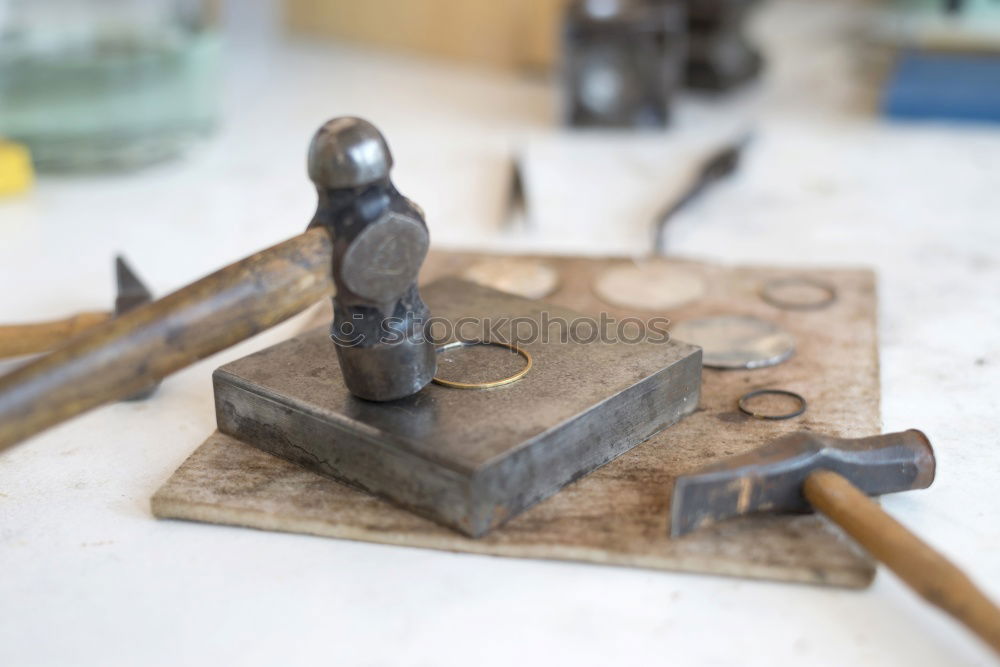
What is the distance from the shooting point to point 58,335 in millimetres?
1286

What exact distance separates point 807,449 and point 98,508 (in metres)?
0.70

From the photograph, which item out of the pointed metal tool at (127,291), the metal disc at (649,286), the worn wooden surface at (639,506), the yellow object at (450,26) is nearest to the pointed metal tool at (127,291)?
the pointed metal tool at (127,291)

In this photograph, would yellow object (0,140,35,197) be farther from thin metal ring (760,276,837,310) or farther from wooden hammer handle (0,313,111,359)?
thin metal ring (760,276,837,310)

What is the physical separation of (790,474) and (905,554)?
0.44 ft

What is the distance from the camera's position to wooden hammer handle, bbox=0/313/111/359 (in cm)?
128

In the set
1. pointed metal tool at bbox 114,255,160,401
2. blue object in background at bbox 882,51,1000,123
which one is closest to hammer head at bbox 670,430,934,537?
pointed metal tool at bbox 114,255,160,401

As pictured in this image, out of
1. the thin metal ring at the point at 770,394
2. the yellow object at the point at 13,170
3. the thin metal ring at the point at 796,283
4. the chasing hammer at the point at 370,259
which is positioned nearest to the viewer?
the chasing hammer at the point at 370,259

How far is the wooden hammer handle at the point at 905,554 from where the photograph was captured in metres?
0.79

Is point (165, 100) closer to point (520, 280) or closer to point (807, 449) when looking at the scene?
point (520, 280)

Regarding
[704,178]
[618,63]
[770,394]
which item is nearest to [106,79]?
[618,63]

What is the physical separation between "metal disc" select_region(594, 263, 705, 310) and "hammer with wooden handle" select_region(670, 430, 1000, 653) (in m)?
0.51

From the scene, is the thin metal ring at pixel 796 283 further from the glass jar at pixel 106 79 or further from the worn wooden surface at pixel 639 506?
the glass jar at pixel 106 79

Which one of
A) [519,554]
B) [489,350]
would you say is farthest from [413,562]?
[489,350]

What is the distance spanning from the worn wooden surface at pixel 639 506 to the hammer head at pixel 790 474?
2 centimetres
